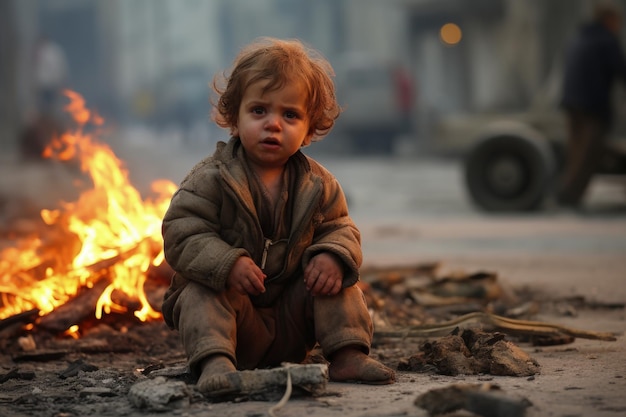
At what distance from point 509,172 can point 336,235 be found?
9.77 metres

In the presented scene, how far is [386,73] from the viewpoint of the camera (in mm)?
28703

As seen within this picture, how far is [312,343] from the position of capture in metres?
4.74

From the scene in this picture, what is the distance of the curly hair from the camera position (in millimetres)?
4488

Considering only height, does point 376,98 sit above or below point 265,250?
above

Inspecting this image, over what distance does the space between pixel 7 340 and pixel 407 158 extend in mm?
22173

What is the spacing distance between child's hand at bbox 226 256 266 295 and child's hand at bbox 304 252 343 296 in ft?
0.64

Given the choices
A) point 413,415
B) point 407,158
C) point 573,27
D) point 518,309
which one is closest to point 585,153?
point 518,309

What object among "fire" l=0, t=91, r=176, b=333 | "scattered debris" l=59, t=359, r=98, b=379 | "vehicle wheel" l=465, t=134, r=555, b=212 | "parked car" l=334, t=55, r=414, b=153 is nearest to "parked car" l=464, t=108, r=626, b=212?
"vehicle wheel" l=465, t=134, r=555, b=212

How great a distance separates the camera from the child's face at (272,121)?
4477mm

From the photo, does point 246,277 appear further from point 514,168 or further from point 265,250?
point 514,168

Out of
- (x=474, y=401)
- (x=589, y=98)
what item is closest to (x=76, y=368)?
(x=474, y=401)

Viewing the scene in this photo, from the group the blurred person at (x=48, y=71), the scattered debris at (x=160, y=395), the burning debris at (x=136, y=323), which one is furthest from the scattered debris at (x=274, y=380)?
the blurred person at (x=48, y=71)

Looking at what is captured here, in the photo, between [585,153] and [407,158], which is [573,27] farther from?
[585,153]

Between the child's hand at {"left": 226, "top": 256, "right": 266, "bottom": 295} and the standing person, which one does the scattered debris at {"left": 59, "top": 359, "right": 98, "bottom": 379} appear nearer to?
the child's hand at {"left": 226, "top": 256, "right": 266, "bottom": 295}
